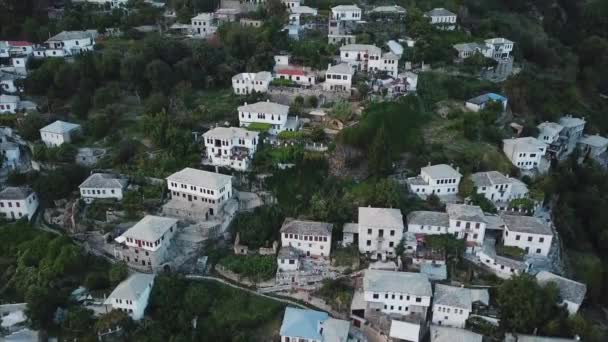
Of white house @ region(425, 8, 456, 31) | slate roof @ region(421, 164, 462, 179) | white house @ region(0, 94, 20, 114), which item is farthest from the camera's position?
white house @ region(425, 8, 456, 31)

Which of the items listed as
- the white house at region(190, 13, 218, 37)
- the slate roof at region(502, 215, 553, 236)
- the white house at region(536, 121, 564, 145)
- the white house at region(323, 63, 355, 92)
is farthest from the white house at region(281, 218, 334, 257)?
the white house at region(190, 13, 218, 37)

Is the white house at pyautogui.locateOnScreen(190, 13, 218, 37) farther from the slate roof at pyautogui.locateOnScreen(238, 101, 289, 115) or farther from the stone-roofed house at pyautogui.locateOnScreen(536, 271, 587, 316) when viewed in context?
the stone-roofed house at pyautogui.locateOnScreen(536, 271, 587, 316)

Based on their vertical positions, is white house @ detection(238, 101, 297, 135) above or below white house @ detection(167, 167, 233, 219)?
above

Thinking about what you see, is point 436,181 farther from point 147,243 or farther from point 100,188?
point 100,188

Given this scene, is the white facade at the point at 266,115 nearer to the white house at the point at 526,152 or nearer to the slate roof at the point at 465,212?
the slate roof at the point at 465,212

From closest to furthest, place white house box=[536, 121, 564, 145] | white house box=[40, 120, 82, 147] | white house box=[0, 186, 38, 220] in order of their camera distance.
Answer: white house box=[0, 186, 38, 220]
white house box=[40, 120, 82, 147]
white house box=[536, 121, 564, 145]

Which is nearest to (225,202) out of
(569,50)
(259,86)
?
(259,86)

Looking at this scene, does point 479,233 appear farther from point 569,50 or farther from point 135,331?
point 569,50
